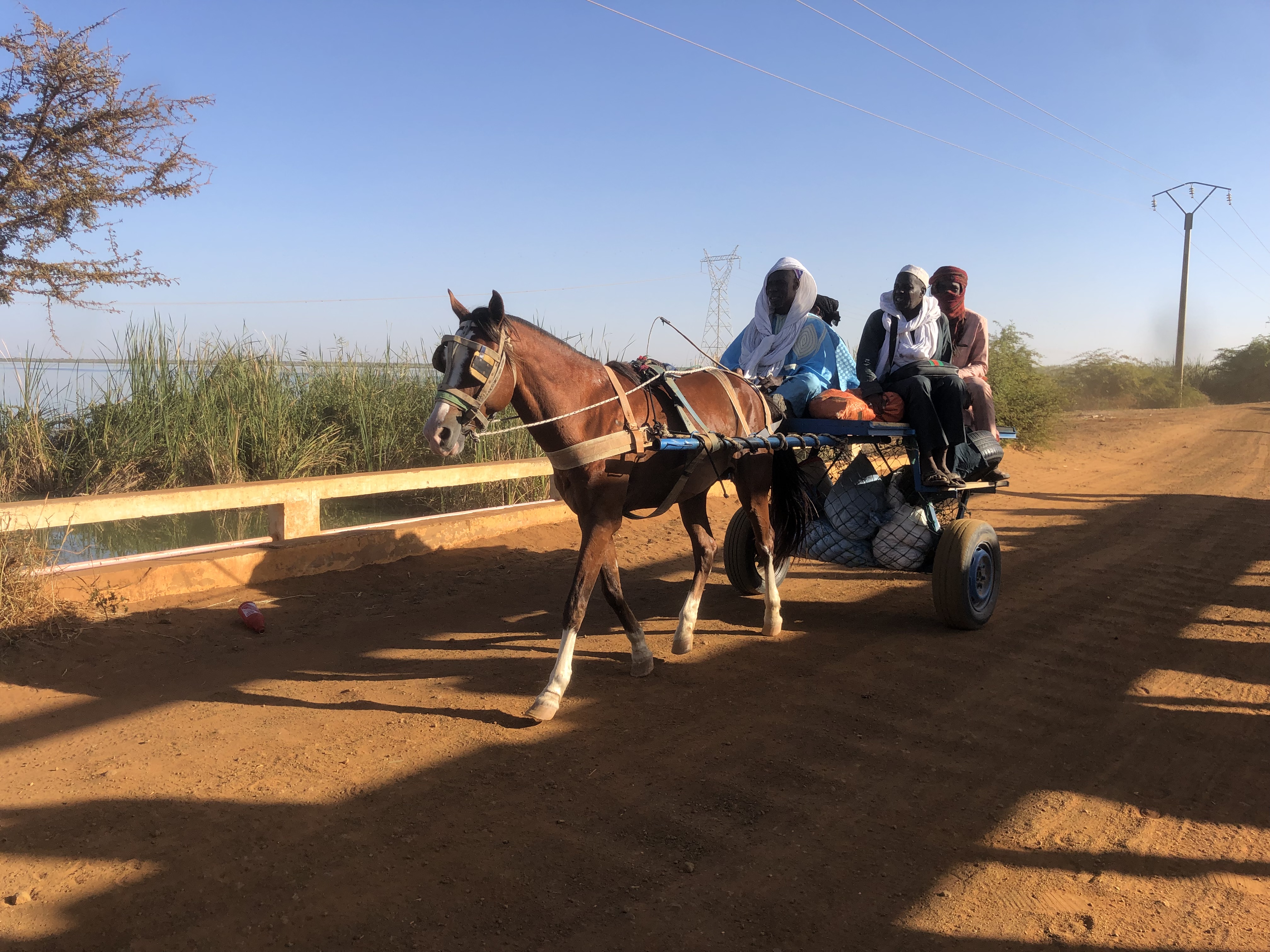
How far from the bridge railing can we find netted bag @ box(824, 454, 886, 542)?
3.72m

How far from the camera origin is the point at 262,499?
6.57m

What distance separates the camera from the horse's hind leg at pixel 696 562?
5.16m

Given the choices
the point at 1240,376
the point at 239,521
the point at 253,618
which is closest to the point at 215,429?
the point at 239,521

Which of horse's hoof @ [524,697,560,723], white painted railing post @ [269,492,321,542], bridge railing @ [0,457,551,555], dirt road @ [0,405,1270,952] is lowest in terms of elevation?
dirt road @ [0,405,1270,952]

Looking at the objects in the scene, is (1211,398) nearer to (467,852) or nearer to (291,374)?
(291,374)

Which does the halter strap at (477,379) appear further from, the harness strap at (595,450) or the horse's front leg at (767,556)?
the horse's front leg at (767,556)

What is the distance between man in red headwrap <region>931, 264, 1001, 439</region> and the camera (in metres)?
6.13

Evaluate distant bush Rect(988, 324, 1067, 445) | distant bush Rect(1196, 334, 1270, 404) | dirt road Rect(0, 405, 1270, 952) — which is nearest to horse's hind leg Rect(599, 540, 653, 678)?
dirt road Rect(0, 405, 1270, 952)

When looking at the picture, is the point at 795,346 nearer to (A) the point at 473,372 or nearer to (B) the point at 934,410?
(B) the point at 934,410

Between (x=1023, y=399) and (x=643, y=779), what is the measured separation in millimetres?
15916

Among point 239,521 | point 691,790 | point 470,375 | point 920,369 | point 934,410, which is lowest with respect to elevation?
point 691,790

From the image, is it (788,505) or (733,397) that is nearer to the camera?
(733,397)

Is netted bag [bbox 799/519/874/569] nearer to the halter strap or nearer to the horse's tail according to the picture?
the horse's tail

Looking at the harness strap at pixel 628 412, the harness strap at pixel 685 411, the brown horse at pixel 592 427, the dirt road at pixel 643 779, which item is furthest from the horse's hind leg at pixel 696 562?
the harness strap at pixel 628 412
